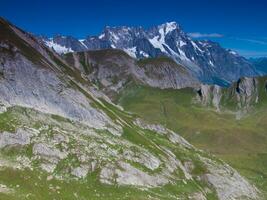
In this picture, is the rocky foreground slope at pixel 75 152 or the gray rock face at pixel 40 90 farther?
the gray rock face at pixel 40 90

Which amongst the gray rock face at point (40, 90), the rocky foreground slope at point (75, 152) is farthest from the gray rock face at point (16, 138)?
the gray rock face at point (40, 90)

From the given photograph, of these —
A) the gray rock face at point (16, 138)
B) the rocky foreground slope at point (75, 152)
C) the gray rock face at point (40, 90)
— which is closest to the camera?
the rocky foreground slope at point (75, 152)

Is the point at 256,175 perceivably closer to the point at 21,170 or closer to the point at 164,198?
the point at 164,198

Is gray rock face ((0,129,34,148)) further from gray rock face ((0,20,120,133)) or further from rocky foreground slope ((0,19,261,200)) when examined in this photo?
gray rock face ((0,20,120,133))

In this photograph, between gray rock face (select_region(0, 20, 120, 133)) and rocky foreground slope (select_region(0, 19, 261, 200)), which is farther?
gray rock face (select_region(0, 20, 120, 133))

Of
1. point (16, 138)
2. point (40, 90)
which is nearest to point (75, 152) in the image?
point (16, 138)

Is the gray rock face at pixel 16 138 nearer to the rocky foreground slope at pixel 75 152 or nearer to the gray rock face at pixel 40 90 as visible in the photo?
the rocky foreground slope at pixel 75 152

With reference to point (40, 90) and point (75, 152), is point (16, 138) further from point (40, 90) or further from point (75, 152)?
point (40, 90)

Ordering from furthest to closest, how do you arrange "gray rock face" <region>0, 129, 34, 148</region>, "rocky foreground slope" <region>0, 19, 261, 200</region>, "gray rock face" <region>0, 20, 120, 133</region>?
1. "gray rock face" <region>0, 20, 120, 133</region>
2. "gray rock face" <region>0, 129, 34, 148</region>
3. "rocky foreground slope" <region>0, 19, 261, 200</region>

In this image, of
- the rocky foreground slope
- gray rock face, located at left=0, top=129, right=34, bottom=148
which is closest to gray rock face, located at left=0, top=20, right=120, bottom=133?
the rocky foreground slope

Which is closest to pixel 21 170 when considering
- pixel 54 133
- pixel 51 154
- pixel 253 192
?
pixel 51 154
